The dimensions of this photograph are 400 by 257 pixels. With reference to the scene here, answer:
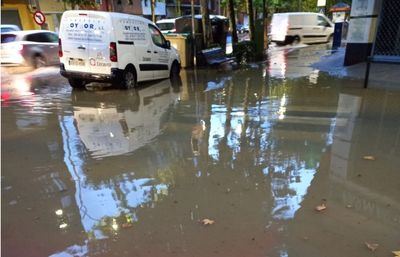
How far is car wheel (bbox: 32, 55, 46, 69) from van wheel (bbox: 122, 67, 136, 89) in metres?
6.40

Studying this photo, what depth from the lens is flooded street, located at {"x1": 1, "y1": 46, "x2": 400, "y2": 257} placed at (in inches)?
130

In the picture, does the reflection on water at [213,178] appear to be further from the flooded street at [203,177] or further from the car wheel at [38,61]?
the car wheel at [38,61]

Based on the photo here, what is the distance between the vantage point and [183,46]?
1483 cm

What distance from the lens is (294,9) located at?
5234 centimetres

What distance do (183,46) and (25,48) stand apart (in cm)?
615

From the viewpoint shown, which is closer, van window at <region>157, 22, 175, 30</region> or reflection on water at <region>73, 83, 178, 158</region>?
reflection on water at <region>73, 83, 178, 158</region>

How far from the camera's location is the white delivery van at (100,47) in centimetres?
953

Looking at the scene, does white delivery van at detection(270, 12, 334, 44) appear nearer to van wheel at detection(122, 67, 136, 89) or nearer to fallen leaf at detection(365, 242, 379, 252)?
van wheel at detection(122, 67, 136, 89)

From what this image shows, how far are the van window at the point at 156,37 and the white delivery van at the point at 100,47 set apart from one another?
712 mm

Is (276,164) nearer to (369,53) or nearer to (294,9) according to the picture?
(369,53)

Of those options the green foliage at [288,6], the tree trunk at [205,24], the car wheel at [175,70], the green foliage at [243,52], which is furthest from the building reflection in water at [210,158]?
the green foliage at [288,6]

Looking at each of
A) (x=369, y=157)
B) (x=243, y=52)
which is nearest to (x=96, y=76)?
(x=369, y=157)

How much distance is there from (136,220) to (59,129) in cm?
371

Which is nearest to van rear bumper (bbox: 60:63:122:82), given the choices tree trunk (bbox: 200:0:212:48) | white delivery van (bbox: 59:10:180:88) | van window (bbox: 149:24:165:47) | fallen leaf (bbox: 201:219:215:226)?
white delivery van (bbox: 59:10:180:88)
